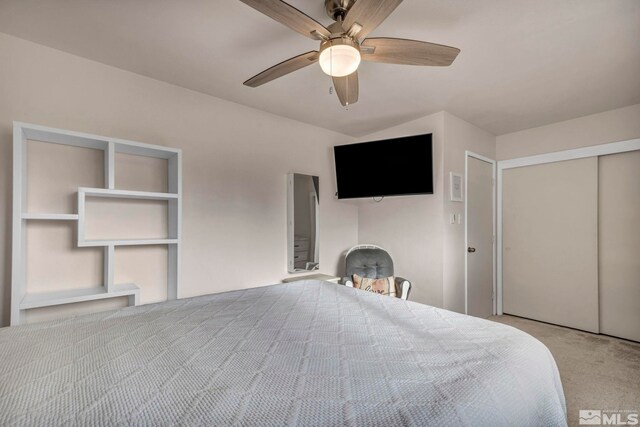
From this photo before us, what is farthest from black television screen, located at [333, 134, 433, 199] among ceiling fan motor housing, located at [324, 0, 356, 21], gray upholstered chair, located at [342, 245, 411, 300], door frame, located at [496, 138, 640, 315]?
ceiling fan motor housing, located at [324, 0, 356, 21]

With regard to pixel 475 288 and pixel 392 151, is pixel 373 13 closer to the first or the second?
pixel 392 151

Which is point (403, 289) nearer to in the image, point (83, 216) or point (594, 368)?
point (594, 368)

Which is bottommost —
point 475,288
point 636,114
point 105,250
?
point 475,288

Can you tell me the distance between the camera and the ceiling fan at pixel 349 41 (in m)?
1.20

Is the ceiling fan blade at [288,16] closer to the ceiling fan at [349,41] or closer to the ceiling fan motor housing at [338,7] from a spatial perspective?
the ceiling fan at [349,41]

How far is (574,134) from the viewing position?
324 cm

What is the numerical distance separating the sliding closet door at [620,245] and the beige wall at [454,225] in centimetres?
139

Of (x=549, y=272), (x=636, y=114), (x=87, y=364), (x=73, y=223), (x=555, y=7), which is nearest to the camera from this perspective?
(x=87, y=364)

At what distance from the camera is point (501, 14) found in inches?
64.1

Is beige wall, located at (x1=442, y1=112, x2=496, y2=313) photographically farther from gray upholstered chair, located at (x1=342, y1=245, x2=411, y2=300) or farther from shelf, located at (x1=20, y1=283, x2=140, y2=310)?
shelf, located at (x1=20, y1=283, x2=140, y2=310)

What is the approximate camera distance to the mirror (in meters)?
3.15

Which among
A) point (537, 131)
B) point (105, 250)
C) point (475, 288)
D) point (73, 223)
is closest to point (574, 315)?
point (475, 288)

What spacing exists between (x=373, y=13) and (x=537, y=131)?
10.9ft

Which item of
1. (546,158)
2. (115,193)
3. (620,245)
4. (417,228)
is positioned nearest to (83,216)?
(115,193)
